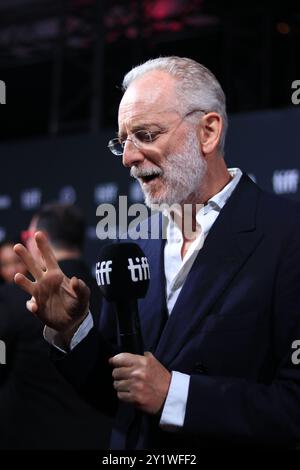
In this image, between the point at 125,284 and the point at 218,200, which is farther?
the point at 218,200

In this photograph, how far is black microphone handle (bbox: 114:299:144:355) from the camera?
1390 millimetres

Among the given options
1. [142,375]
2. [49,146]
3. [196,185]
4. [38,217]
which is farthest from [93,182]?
[142,375]

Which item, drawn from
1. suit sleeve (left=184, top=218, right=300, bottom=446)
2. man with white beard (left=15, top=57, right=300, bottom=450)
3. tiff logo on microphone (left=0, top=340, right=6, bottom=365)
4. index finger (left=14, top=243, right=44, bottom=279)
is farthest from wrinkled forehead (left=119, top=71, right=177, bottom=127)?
tiff logo on microphone (left=0, top=340, right=6, bottom=365)

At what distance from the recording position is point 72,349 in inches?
60.9

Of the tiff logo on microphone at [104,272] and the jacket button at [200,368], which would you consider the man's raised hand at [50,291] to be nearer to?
the tiff logo on microphone at [104,272]

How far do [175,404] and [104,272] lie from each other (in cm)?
26

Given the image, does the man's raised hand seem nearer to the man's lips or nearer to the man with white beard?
the man with white beard

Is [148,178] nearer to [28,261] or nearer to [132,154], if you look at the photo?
[132,154]

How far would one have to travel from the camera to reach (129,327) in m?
1.40

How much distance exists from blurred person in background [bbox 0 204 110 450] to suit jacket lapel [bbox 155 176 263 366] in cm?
111

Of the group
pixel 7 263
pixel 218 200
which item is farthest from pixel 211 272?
pixel 7 263

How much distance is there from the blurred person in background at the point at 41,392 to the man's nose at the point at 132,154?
1.09 m

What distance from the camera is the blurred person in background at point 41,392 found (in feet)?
8.68

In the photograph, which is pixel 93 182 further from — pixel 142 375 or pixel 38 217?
pixel 142 375
